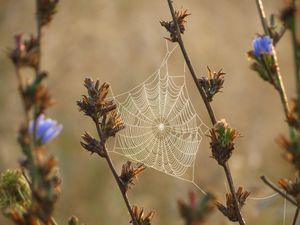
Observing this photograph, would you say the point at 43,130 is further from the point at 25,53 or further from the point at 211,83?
the point at 211,83

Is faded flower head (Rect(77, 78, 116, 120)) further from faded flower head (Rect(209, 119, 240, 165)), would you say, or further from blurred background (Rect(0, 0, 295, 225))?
blurred background (Rect(0, 0, 295, 225))

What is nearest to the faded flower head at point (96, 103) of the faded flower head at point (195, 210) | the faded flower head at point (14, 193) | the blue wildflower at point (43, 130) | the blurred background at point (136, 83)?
the faded flower head at point (14, 193)

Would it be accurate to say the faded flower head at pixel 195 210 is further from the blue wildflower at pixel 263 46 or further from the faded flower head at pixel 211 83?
the faded flower head at pixel 211 83

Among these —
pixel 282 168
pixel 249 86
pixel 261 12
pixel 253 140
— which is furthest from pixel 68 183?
pixel 261 12

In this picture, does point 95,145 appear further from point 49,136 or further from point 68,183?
point 68,183

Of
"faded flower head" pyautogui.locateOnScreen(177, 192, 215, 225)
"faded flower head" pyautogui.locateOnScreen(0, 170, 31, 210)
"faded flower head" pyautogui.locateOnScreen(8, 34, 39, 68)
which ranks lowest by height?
"faded flower head" pyautogui.locateOnScreen(177, 192, 215, 225)

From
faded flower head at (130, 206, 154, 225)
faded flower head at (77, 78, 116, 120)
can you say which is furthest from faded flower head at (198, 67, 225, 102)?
faded flower head at (130, 206, 154, 225)

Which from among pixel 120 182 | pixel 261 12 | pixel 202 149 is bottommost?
pixel 202 149
